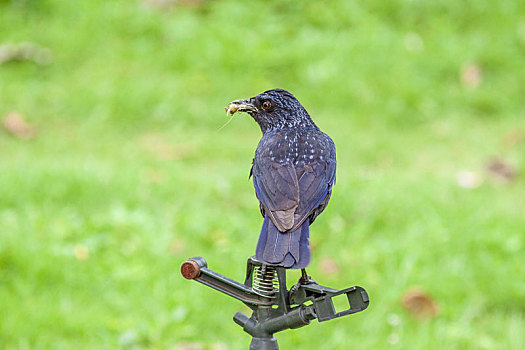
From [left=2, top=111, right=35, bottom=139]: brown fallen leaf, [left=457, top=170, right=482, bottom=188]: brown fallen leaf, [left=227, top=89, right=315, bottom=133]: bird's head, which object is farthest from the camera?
[left=2, top=111, right=35, bottom=139]: brown fallen leaf

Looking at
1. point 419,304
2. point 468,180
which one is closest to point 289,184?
point 419,304

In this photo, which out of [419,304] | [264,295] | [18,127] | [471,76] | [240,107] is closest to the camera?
[264,295]

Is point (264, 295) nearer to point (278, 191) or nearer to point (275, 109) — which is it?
point (278, 191)

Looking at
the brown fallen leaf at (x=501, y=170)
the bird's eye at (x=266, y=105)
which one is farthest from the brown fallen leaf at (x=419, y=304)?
the bird's eye at (x=266, y=105)

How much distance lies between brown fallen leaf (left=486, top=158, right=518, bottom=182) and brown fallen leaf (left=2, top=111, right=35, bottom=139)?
154 inches

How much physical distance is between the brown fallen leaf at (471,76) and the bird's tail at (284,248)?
19.6 ft

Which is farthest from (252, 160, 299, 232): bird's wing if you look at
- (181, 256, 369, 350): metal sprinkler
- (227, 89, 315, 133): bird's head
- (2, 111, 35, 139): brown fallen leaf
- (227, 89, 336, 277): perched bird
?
(2, 111, 35, 139): brown fallen leaf

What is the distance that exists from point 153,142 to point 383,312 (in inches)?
117

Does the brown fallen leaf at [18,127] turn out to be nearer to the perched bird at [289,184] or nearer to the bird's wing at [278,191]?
the perched bird at [289,184]

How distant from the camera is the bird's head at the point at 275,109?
7.84 ft

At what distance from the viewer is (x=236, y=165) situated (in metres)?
6.07

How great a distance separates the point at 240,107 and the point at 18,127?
15.4 ft

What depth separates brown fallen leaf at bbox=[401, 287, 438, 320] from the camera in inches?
167

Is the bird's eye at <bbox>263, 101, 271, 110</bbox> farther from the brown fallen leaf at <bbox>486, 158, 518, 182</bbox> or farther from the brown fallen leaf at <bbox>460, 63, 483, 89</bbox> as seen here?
the brown fallen leaf at <bbox>460, 63, 483, 89</bbox>
